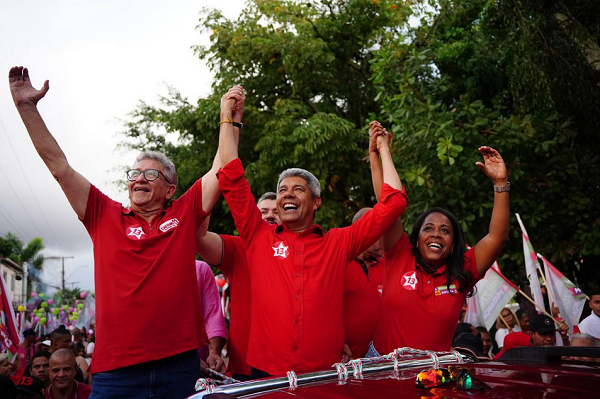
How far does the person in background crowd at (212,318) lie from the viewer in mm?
4016

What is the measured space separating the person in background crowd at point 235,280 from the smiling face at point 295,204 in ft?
1.43

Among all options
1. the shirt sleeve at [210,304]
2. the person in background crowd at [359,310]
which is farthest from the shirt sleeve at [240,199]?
the shirt sleeve at [210,304]

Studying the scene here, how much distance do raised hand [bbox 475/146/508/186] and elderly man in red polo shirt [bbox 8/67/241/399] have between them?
1858 millimetres

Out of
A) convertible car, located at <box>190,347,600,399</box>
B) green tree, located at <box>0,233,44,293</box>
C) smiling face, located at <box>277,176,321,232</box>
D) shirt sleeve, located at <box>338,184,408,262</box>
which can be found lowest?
convertible car, located at <box>190,347,600,399</box>

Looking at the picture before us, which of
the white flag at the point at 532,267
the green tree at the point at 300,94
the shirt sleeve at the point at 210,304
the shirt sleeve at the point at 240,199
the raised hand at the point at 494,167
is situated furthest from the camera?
the green tree at the point at 300,94

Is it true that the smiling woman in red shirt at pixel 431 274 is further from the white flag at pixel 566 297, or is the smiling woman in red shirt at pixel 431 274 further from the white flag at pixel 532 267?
the white flag at pixel 566 297

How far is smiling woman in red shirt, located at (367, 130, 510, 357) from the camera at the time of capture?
3.45m

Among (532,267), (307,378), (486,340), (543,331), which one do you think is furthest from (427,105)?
(307,378)

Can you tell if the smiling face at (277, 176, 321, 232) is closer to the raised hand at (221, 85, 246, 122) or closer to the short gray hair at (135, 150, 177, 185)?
the raised hand at (221, 85, 246, 122)

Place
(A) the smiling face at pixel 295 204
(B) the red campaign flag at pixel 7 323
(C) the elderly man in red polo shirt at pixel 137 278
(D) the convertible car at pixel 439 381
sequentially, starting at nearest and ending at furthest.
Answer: (D) the convertible car at pixel 439 381 < (C) the elderly man in red polo shirt at pixel 137 278 < (A) the smiling face at pixel 295 204 < (B) the red campaign flag at pixel 7 323

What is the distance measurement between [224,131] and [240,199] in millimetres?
426

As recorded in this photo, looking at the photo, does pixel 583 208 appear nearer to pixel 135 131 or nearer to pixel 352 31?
pixel 352 31

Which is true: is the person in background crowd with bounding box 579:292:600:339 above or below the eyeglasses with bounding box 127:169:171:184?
below

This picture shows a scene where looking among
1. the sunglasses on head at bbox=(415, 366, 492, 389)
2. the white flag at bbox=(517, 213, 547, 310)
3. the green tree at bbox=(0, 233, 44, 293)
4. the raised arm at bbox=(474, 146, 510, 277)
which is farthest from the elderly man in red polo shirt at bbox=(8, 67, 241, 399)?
the green tree at bbox=(0, 233, 44, 293)
